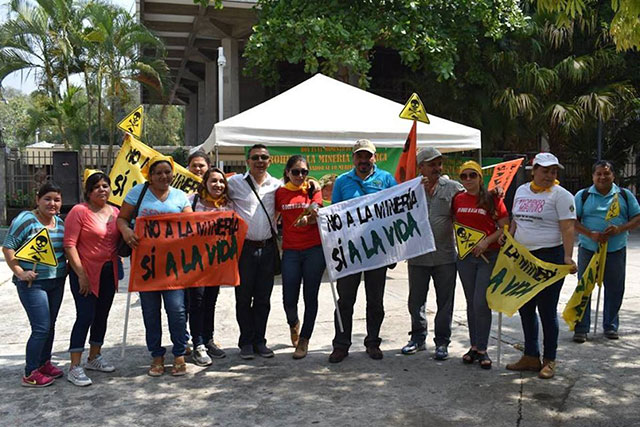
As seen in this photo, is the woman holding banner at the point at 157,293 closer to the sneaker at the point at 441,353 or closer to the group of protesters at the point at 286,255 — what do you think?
the group of protesters at the point at 286,255

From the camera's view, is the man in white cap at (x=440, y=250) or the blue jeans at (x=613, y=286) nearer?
the man in white cap at (x=440, y=250)

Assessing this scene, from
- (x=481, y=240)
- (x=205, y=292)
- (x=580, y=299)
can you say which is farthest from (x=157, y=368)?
(x=580, y=299)

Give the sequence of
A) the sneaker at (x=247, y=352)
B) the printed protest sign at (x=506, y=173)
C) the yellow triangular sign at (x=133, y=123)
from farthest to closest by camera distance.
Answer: the printed protest sign at (x=506, y=173), the yellow triangular sign at (x=133, y=123), the sneaker at (x=247, y=352)

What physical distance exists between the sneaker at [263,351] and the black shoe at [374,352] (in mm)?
874

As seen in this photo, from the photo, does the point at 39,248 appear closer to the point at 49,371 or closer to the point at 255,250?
the point at 49,371

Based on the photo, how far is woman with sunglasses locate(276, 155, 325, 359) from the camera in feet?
17.6

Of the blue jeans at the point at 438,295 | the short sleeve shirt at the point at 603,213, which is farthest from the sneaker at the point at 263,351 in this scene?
the short sleeve shirt at the point at 603,213

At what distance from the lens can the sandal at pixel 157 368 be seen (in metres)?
4.96

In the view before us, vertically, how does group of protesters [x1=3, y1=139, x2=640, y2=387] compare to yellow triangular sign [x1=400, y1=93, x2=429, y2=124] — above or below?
below

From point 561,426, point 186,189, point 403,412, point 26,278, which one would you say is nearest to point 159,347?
point 26,278

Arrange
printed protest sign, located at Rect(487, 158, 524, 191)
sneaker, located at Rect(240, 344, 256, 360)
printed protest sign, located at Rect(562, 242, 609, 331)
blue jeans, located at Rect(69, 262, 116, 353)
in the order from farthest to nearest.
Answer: printed protest sign, located at Rect(487, 158, 524, 191) → printed protest sign, located at Rect(562, 242, 609, 331) → sneaker, located at Rect(240, 344, 256, 360) → blue jeans, located at Rect(69, 262, 116, 353)

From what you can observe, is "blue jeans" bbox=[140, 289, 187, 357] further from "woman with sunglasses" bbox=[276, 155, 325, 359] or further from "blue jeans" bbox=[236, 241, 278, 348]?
"woman with sunglasses" bbox=[276, 155, 325, 359]

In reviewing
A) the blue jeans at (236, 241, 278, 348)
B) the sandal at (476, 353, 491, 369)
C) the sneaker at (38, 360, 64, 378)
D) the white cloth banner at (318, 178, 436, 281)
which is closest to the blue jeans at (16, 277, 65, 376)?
the sneaker at (38, 360, 64, 378)

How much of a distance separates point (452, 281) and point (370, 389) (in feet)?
4.34
